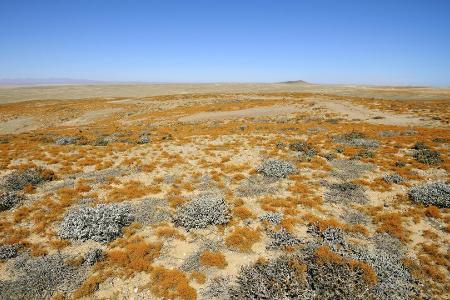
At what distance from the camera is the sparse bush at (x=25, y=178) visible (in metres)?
17.4

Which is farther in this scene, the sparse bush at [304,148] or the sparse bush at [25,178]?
the sparse bush at [304,148]

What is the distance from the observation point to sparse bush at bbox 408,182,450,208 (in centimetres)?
1434

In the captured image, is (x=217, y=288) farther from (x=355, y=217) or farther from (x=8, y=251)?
(x=8, y=251)

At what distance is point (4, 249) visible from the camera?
11219 millimetres

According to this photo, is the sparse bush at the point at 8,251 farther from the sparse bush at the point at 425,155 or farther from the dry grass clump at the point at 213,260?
the sparse bush at the point at 425,155

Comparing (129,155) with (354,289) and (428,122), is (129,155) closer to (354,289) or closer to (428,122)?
(354,289)

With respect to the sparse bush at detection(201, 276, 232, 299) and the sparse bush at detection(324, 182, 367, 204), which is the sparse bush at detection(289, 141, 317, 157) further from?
the sparse bush at detection(201, 276, 232, 299)

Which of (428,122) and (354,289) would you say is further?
(428,122)

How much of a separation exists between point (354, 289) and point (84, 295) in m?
8.93

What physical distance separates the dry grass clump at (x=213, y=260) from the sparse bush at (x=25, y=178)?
1389cm

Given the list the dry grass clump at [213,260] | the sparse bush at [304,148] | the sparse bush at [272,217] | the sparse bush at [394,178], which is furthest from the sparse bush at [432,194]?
the dry grass clump at [213,260]

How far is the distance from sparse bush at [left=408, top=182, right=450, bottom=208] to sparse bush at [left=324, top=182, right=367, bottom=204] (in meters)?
2.57

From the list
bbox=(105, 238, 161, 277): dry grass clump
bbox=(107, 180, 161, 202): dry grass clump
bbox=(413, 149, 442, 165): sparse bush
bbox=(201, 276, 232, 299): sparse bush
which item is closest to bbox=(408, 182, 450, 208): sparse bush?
bbox=(413, 149, 442, 165): sparse bush

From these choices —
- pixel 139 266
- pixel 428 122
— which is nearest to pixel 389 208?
pixel 139 266
